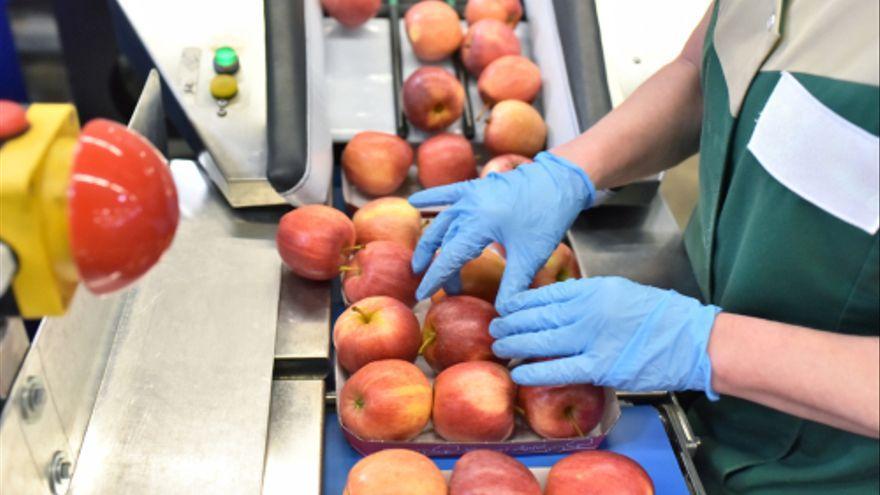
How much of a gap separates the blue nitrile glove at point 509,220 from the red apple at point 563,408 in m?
0.16

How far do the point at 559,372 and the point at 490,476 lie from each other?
0.18 m

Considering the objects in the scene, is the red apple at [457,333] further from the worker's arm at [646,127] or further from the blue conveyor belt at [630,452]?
the worker's arm at [646,127]

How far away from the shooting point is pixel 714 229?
1321 mm

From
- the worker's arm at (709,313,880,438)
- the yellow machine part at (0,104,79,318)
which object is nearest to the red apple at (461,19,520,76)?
the worker's arm at (709,313,880,438)

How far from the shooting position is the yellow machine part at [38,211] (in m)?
0.60

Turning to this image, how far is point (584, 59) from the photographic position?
5.57 feet

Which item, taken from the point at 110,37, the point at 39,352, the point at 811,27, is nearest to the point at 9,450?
the point at 39,352

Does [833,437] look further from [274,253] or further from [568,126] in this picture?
[274,253]

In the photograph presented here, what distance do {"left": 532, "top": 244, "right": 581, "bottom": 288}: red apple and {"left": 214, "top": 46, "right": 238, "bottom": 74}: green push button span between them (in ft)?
2.37

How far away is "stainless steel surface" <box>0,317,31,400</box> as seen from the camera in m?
0.91

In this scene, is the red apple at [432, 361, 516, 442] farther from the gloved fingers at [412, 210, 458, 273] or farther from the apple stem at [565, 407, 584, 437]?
the gloved fingers at [412, 210, 458, 273]

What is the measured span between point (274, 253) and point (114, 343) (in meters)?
0.32

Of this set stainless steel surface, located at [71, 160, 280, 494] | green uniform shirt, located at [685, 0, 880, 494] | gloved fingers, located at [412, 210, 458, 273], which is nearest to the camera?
green uniform shirt, located at [685, 0, 880, 494]

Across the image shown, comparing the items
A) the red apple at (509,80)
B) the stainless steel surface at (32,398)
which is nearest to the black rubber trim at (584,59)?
the red apple at (509,80)
